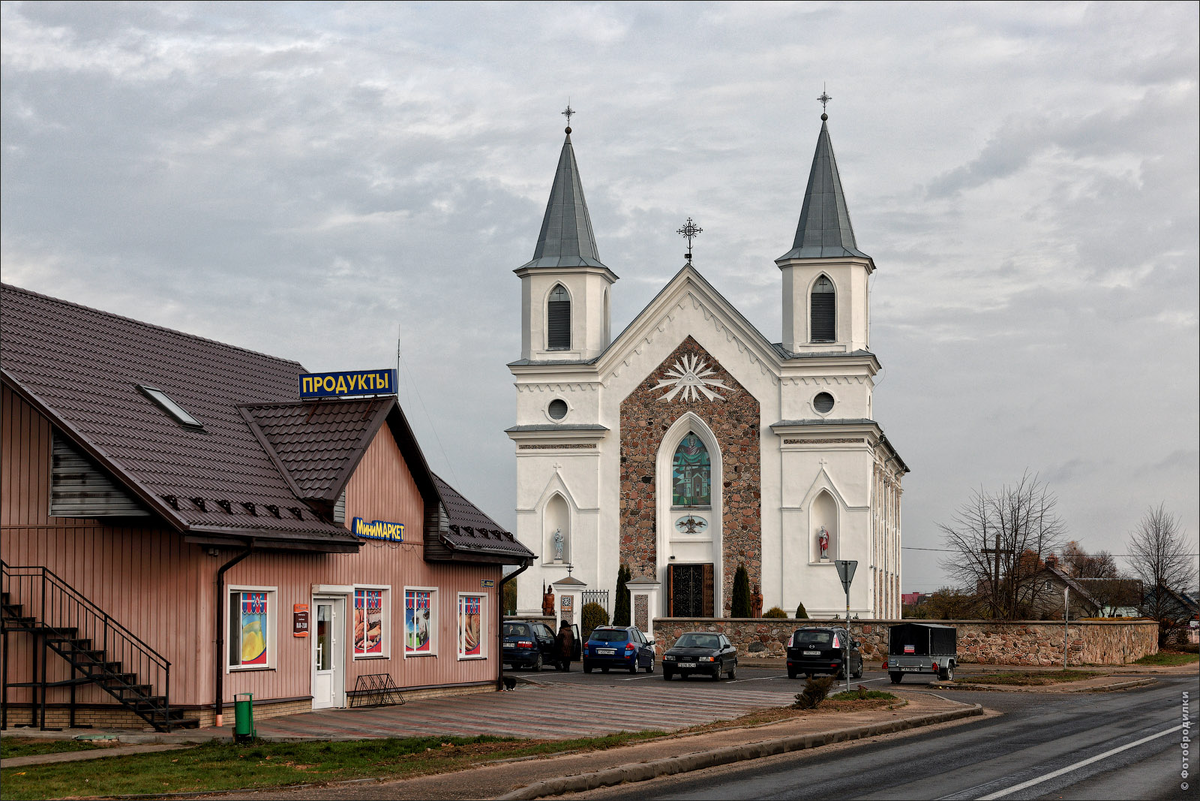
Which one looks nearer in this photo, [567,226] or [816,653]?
[816,653]

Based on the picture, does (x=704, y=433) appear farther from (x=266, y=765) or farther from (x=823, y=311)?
(x=266, y=765)

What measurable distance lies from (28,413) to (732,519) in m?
36.3

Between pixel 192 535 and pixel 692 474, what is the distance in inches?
1468

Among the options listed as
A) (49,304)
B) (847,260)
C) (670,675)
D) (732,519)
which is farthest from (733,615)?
(49,304)

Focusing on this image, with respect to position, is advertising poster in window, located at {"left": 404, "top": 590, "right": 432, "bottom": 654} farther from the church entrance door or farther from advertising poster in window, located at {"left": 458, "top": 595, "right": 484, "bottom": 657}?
the church entrance door

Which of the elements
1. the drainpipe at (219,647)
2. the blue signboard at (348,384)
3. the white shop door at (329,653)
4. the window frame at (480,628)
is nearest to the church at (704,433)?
the window frame at (480,628)

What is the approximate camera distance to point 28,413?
72.1ft

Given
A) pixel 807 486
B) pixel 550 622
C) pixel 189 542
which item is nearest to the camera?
pixel 189 542

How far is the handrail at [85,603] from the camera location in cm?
2121

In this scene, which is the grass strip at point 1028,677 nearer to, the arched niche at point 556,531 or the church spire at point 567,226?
the arched niche at point 556,531

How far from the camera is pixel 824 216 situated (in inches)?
2247

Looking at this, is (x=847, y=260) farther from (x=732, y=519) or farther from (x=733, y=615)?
(x=733, y=615)

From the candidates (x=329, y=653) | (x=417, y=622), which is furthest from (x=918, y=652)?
(x=329, y=653)

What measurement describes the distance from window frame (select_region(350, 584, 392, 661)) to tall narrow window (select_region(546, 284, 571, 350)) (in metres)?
32.2
